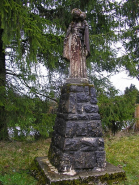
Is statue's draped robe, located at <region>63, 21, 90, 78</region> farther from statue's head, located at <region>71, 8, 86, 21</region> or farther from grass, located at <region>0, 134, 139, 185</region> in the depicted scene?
grass, located at <region>0, 134, 139, 185</region>

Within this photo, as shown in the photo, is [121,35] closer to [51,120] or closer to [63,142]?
[51,120]

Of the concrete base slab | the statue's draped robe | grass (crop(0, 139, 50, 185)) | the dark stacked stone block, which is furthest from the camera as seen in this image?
the statue's draped robe

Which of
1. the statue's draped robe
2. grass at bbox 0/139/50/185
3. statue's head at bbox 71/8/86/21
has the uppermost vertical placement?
statue's head at bbox 71/8/86/21

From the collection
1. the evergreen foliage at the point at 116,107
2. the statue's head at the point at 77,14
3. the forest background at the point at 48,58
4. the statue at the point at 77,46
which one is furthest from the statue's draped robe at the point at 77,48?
the evergreen foliage at the point at 116,107

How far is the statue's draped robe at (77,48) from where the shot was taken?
3.89m

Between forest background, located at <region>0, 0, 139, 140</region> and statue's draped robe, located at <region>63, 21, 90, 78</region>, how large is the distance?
4.08 ft

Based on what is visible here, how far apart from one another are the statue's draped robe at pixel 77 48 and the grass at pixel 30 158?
228 centimetres

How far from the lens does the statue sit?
12.8ft

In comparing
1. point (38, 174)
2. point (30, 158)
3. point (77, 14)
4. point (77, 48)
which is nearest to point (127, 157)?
point (30, 158)

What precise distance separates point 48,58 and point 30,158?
3182mm

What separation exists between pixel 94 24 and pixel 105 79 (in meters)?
2.37

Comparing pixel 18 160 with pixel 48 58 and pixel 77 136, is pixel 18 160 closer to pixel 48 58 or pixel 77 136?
pixel 77 136

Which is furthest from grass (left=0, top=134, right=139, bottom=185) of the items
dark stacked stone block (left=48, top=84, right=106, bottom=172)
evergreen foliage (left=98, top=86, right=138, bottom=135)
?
evergreen foliage (left=98, top=86, right=138, bottom=135)

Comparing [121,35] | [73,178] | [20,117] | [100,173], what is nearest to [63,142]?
[73,178]
